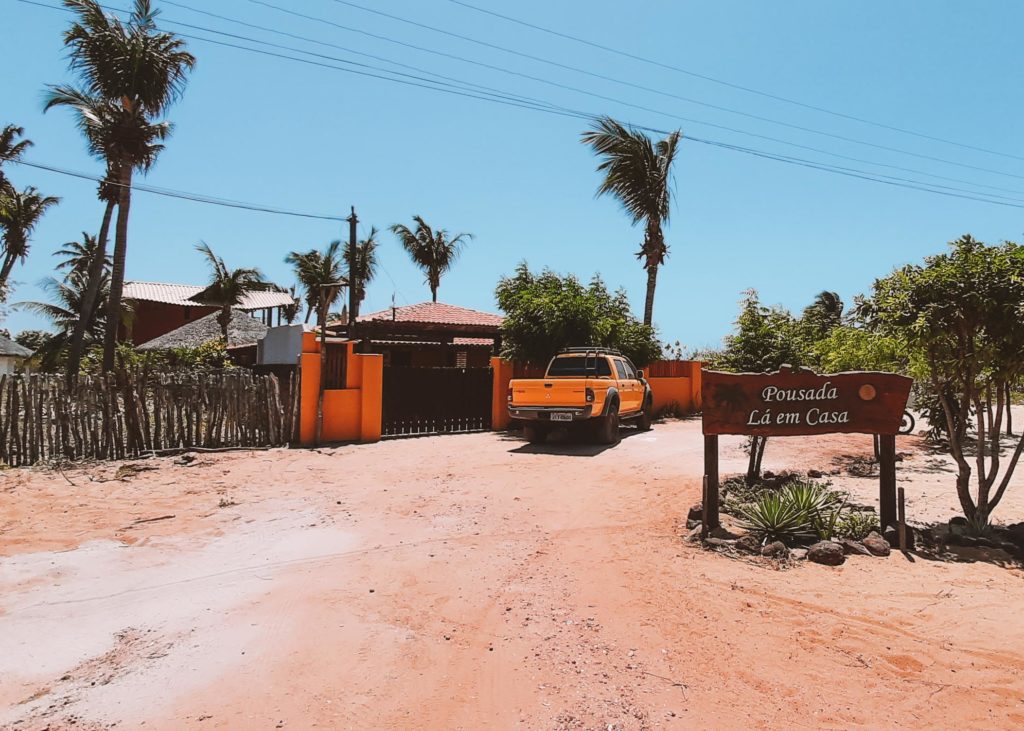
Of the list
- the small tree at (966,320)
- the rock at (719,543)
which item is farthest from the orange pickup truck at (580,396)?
the small tree at (966,320)

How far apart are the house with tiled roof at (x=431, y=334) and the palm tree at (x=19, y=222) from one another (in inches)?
777

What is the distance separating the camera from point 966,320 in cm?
642

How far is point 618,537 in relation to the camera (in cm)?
665

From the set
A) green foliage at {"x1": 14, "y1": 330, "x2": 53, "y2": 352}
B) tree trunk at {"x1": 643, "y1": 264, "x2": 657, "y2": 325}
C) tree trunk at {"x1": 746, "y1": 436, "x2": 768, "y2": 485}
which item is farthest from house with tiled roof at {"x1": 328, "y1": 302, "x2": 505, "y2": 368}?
green foliage at {"x1": 14, "y1": 330, "x2": 53, "y2": 352}

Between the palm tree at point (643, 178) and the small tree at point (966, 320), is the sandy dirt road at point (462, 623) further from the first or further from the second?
the palm tree at point (643, 178)

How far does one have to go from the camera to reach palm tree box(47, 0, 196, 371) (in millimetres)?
19672

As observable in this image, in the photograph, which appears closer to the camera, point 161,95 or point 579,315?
point 579,315

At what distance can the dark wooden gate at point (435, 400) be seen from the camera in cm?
1415

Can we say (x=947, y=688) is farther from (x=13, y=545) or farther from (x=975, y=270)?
(x=13, y=545)

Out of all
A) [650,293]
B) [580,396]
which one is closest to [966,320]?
[580,396]

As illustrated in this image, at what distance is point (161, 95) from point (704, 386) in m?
21.4

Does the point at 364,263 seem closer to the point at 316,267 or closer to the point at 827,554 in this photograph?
the point at 316,267

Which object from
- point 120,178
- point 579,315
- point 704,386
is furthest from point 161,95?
point 704,386

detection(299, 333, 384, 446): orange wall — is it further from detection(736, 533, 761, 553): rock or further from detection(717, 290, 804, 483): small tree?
detection(736, 533, 761, 553): rock
